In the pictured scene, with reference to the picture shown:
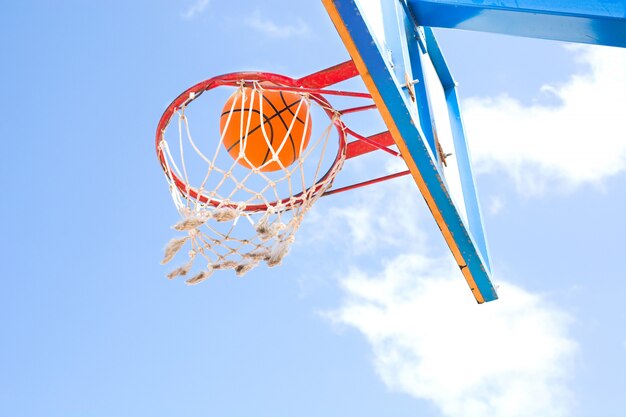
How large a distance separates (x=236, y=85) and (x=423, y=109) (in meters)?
1.27

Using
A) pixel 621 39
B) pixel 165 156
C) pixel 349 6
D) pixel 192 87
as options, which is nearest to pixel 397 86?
pixel 349 6

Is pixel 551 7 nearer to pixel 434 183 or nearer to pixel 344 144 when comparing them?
pixel 434 183

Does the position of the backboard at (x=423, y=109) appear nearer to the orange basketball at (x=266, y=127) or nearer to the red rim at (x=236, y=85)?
the red rim at (x=236, y=85)

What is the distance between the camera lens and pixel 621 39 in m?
2.75

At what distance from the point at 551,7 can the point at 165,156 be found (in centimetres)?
265

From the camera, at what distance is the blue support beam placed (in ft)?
8.70

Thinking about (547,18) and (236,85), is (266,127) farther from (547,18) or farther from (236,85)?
(547,18)

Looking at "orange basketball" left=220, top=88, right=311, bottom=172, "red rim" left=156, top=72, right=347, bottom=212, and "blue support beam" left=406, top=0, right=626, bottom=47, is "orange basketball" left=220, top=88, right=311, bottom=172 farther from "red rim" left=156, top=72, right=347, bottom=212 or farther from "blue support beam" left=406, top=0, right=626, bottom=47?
"blue support beam" left=406, top=0, right=626, bottom=47

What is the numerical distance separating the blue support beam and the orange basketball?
4.36ft

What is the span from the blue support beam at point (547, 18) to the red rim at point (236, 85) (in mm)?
981

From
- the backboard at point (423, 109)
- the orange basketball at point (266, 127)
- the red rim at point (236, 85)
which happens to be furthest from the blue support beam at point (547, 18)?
the orange basketball at point (266, 127)

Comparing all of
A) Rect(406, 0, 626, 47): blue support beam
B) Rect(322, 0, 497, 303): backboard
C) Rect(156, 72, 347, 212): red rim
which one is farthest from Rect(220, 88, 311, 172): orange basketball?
Rect(406, 0, 626, 47): blue support beam

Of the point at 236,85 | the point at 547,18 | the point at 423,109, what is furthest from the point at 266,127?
the point at 547,18

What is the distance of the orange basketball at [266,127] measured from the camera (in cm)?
431
